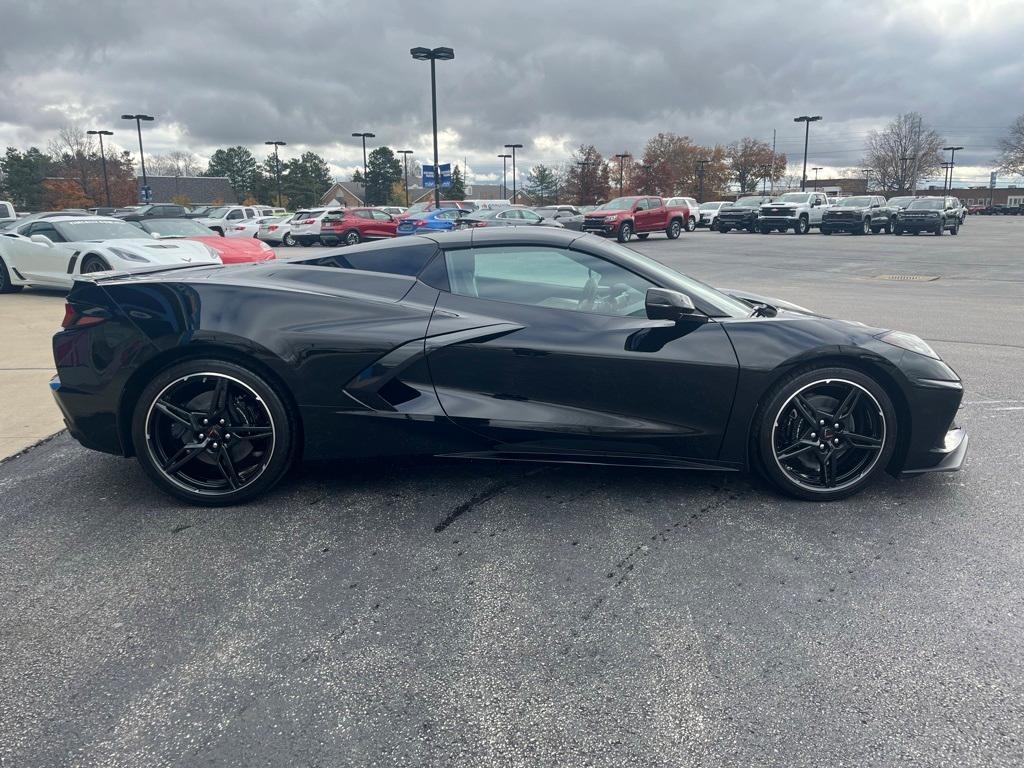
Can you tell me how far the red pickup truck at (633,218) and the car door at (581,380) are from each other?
24.6m

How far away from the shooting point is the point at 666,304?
349cm

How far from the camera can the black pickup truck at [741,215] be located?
122ft

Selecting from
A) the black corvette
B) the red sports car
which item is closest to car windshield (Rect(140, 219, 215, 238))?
the red sports car

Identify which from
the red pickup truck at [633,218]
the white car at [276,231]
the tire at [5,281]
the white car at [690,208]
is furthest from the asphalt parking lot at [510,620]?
the white car at [690,208]

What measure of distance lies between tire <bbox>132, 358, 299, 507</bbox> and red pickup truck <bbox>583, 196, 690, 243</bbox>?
24857 mm

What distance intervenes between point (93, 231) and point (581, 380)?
12.3 meters

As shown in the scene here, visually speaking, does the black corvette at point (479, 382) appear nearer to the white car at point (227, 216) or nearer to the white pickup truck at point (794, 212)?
the white car at point (227, 216)

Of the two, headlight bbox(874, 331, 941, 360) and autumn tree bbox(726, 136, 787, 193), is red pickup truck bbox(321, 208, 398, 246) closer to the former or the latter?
headlight bbox(874, 331, 941, 360)

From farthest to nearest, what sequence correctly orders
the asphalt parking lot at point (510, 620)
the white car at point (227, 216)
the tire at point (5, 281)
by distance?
the white car at point (227, 216)
the tire at point (5, 281)
the asphalt parking lot at point (510, 620)

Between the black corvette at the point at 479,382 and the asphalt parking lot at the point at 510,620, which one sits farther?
the black corvette at the point at 479,382

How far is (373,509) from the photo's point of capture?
3.68 m

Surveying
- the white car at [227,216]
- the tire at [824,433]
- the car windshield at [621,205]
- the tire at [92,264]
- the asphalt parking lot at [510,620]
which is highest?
the car windshield at [621,205]

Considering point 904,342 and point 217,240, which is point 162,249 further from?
point 904,342

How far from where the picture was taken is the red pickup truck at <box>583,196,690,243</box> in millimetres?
28780
